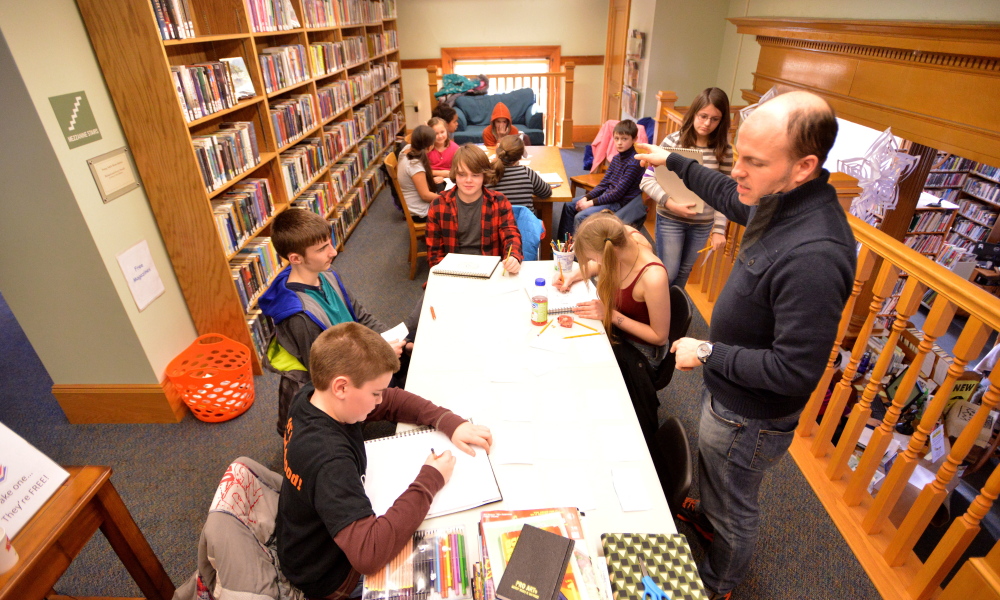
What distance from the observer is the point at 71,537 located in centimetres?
115

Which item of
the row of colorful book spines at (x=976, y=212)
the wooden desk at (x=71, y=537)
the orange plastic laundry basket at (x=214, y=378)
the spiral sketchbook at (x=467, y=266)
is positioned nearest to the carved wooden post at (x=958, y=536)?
the spiral sketchbook at (x=467, y=266)

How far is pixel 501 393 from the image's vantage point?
5.14 feet

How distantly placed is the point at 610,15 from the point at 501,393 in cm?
715

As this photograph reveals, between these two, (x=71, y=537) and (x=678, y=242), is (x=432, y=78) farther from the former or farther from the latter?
(x=71, y=537)

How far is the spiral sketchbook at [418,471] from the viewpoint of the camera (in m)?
1.20

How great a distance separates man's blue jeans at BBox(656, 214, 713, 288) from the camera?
9.43 feet

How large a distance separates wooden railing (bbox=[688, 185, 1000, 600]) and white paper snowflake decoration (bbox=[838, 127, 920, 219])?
47.8 inches

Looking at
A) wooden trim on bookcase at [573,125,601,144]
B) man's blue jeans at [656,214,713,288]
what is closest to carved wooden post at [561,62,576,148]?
wooden trim on bookcase at [573,125,601,144]

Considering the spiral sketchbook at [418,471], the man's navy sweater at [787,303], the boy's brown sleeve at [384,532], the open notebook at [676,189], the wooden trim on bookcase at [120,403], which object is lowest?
the wooden trim on bookcase at [120,403]

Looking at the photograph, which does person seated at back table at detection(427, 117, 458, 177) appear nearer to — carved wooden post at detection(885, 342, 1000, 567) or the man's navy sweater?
the man's navy sweater

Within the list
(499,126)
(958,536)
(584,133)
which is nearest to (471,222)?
(958,536)

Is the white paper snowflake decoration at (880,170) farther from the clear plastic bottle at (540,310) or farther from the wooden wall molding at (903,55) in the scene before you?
the clear plastic bottle at (540,310)

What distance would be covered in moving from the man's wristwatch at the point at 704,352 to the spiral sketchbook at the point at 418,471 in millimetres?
628

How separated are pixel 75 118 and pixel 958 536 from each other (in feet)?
11.3
